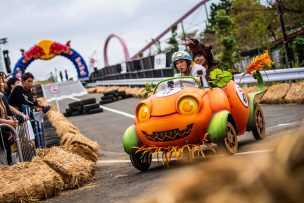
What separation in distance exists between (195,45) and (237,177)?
8646 mm

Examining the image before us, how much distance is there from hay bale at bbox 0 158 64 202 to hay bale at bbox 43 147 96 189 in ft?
0.43

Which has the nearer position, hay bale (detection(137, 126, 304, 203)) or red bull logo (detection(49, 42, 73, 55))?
hay bale (detection(137, 126, 304, 203))

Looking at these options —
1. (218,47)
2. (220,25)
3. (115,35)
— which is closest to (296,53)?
(220,25)

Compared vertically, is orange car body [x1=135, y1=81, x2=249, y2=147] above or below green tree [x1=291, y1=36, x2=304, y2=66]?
below

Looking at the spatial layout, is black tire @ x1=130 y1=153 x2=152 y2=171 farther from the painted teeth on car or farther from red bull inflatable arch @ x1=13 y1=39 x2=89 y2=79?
red bull inflatable arch @ x1=13 y1=39 x2=89 y2=79

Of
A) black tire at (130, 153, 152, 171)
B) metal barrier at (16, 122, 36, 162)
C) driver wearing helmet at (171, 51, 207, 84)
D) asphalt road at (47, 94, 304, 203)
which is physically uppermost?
driver wearing helmet at (171, 51, 207, 84)

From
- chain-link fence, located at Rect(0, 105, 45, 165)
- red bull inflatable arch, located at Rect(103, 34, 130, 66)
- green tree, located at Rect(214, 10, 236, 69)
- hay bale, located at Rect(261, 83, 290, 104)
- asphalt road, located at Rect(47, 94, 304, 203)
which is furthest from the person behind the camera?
red bull inflatable arch, located at Rect(103, 34, 130, 66)

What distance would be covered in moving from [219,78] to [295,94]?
6471 mm

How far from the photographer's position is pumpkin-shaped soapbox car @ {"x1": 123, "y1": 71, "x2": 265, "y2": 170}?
7047 millimetres

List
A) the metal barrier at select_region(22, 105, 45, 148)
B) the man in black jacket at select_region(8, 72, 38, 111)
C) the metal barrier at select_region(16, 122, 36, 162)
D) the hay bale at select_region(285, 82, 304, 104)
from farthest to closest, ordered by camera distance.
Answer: the hay bale at select_region(285, 82, 304, 104) < the metal barrier at select_region(22, 105, 45, 148) < the man in black jacket at select_region(8, 72, 38, 111) < the metal barrier at select_region(16, 122, 36, 162)

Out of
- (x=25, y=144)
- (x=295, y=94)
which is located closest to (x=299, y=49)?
(x=295, y=94)

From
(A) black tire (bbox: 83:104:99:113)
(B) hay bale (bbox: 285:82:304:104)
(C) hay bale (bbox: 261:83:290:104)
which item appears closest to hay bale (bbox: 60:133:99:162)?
(B) hay bale (bbox: 285:82:304:104)

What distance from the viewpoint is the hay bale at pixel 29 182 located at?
6191 mm

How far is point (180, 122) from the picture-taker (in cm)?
705
